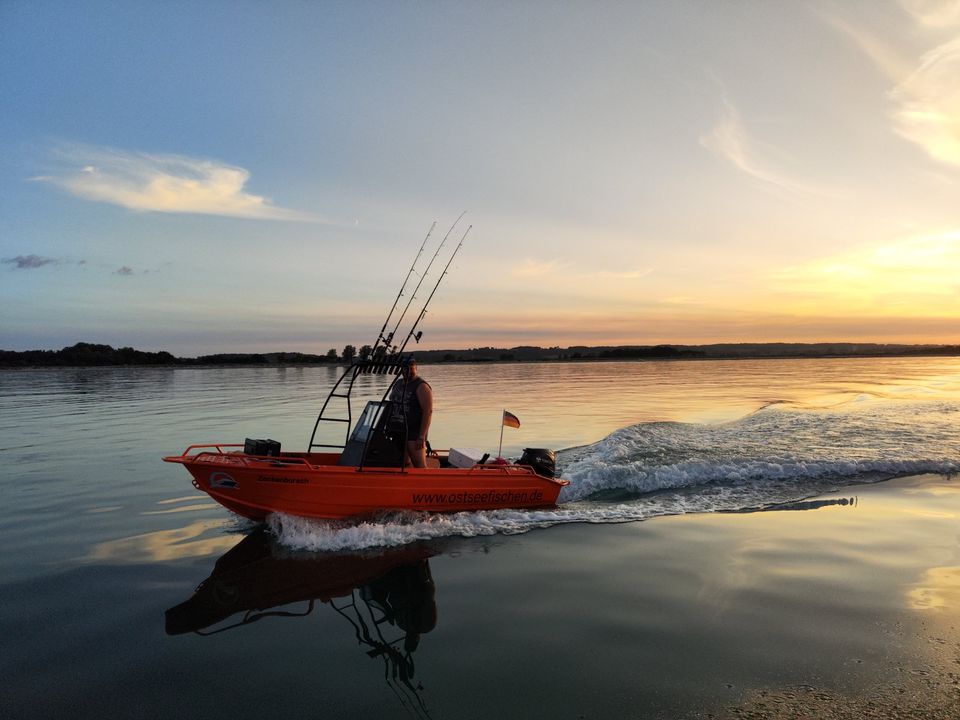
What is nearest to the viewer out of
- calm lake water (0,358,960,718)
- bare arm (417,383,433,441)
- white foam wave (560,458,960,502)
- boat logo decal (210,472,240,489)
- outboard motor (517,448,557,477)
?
calm lake water (0,358,960,718)

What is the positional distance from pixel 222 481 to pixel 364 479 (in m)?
2.33

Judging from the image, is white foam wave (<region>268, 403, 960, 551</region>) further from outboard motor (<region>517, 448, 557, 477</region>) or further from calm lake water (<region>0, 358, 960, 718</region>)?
outboard motor (<region>517, 448, 557, 477</region>)

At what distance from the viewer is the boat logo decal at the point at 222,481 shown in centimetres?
943


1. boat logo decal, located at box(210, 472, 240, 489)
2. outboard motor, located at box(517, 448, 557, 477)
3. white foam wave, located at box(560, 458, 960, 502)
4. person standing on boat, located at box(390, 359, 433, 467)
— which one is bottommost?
white foam wave, located at box(560, 458, 960, 502)

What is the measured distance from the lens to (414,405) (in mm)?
10617

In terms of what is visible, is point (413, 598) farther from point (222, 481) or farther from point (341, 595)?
point (222, 481)

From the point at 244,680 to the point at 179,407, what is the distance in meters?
29.1

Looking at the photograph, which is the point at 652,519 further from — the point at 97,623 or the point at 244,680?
the point at 97,623

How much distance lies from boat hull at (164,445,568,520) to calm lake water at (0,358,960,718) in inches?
12.6

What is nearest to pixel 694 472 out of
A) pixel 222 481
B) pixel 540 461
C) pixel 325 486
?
pixel 540 461

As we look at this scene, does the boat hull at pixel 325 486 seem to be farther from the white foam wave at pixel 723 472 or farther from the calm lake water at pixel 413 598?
the white foam wave at pixel 723 472

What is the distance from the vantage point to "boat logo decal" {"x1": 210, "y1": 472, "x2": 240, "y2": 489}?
371 inches

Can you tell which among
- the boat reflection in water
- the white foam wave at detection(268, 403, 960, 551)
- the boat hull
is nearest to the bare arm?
the boat hull

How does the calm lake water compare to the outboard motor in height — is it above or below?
below
